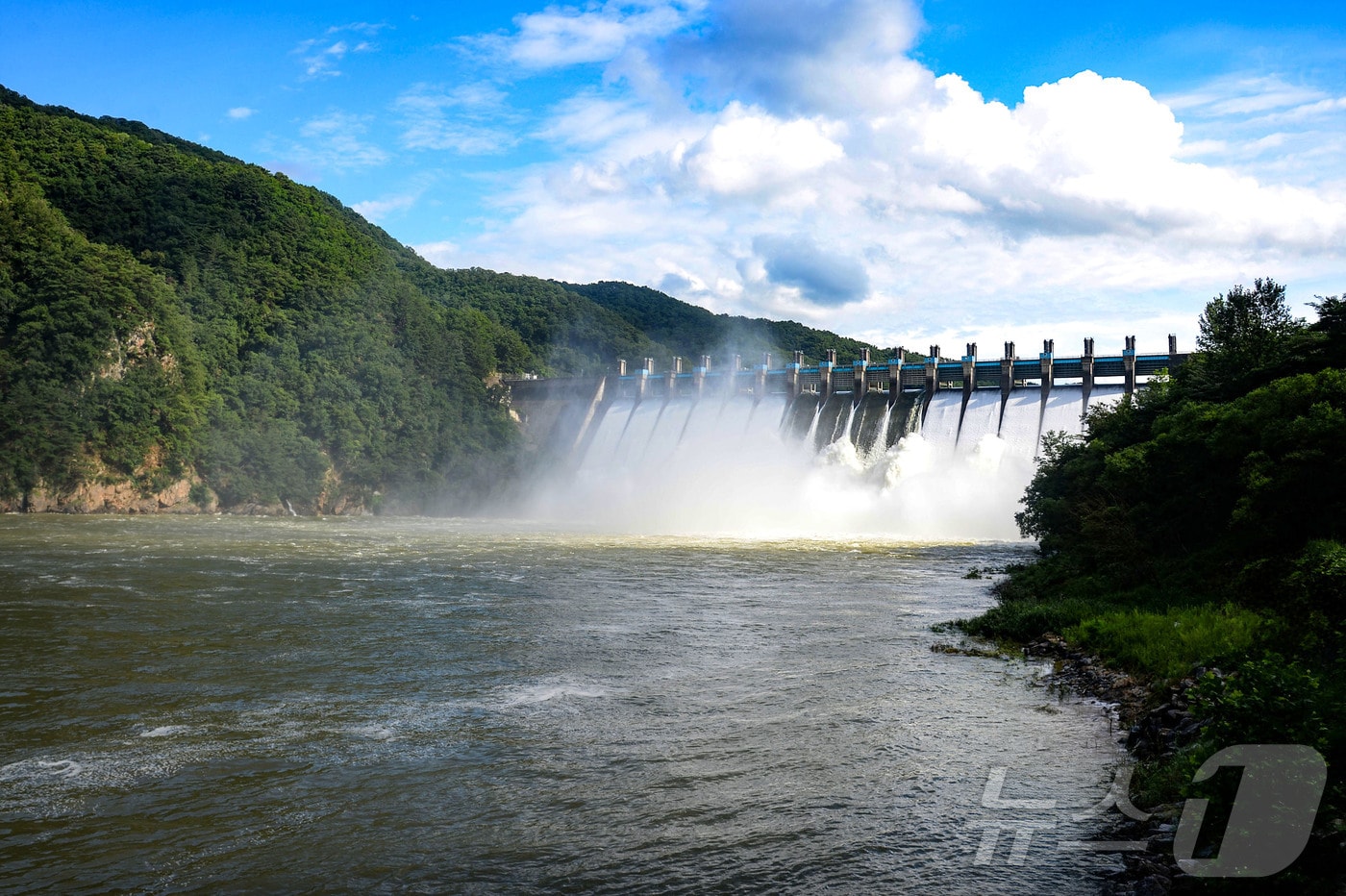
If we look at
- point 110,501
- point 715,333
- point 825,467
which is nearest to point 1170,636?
point 825,467

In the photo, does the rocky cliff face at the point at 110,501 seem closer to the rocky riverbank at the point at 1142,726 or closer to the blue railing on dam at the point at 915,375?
the blue railing on dam at the point at 915,375

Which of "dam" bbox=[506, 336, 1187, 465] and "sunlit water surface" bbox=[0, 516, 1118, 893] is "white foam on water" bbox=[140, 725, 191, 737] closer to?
"sunlit water surface" bbox=[0, 516, 1118, 893]

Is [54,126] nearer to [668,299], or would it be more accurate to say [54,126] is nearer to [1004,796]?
[668,299]

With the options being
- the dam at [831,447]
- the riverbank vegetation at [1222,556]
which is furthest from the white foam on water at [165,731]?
the dam at [831,447]


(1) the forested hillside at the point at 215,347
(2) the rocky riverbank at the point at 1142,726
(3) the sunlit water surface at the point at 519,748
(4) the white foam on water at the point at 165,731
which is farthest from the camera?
(1) the forested hillside at the point at 215,347

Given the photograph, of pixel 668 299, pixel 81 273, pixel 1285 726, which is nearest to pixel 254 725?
pixel 1285 726

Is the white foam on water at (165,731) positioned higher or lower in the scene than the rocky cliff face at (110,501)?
higher
